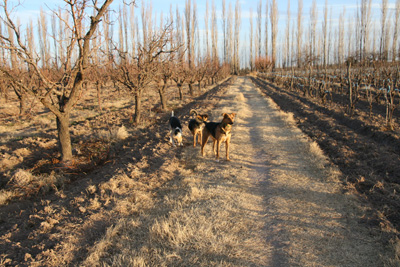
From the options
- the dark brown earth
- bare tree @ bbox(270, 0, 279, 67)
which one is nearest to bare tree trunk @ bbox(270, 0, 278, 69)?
bare tree @ bbox(270, 0, 279, 67)

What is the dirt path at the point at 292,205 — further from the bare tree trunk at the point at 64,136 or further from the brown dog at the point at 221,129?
the bare tree trunk at the point at 64,136

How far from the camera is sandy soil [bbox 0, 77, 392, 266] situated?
10.2 ft

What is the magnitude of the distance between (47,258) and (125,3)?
715 centimetres

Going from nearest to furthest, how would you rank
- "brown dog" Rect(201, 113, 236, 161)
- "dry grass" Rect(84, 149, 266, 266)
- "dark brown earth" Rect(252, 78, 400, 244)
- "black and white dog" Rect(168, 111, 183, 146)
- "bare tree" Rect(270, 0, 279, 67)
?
"dry grass" Rect(84, 149, 266, 266) → "dark brown earth" Rect(252, 78, 400, 244) → "brown dog" Rect(201, 113, 236, 161) → "black and white dog" Rect(168, 111, 183, 146) → "bare tree" Rect(270, 0, 279, 67)

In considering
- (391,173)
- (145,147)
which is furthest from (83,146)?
(391,173)

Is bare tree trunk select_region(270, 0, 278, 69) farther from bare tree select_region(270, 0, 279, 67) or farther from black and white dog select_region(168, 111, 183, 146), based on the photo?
black and white dog select_region(168, 111, 183, 146)

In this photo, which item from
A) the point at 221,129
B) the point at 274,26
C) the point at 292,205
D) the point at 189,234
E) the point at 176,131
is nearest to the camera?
the point at 189,234

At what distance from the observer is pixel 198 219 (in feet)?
12.8

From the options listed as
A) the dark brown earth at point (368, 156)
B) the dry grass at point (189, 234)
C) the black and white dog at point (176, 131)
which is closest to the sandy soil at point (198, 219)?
the dry grass at point (189, 234)

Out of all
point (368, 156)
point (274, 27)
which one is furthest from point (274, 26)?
point (368, 156)

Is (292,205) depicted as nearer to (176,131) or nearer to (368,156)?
(368,156)

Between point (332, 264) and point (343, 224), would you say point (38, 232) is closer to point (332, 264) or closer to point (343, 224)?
point (332, 264)

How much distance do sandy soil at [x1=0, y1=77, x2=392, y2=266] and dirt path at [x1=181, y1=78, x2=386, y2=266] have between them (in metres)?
0.02

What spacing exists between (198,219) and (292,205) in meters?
1.69
